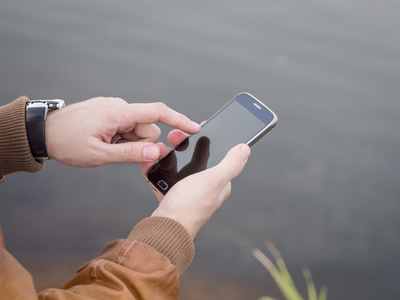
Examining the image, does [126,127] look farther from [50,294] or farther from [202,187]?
[50,294]

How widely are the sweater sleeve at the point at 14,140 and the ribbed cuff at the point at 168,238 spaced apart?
0.33 meters

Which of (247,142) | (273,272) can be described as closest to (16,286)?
(247,142)

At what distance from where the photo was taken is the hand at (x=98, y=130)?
0.97m

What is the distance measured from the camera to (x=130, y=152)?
989 millimetres

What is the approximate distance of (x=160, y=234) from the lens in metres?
0.81

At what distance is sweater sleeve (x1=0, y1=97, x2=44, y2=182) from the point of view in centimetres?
94

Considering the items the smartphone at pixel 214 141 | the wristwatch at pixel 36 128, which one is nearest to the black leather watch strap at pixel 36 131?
the wristwatch at pixel 36 128

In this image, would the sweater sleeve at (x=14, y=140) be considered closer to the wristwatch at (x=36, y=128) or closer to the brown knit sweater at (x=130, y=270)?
the wristwatch at (x=36, y=128)

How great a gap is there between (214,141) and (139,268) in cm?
53

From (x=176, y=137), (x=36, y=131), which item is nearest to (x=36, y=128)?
(x=36, y=131)

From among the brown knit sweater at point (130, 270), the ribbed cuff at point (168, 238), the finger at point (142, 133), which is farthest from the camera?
the finger at point (142, 133)

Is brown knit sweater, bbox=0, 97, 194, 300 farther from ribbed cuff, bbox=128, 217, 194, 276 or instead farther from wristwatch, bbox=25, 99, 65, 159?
wristwatch, bbox=25, 99, 65, 159

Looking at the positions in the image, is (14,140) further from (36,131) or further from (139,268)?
(139,268)

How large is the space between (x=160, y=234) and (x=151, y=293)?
0.12m
